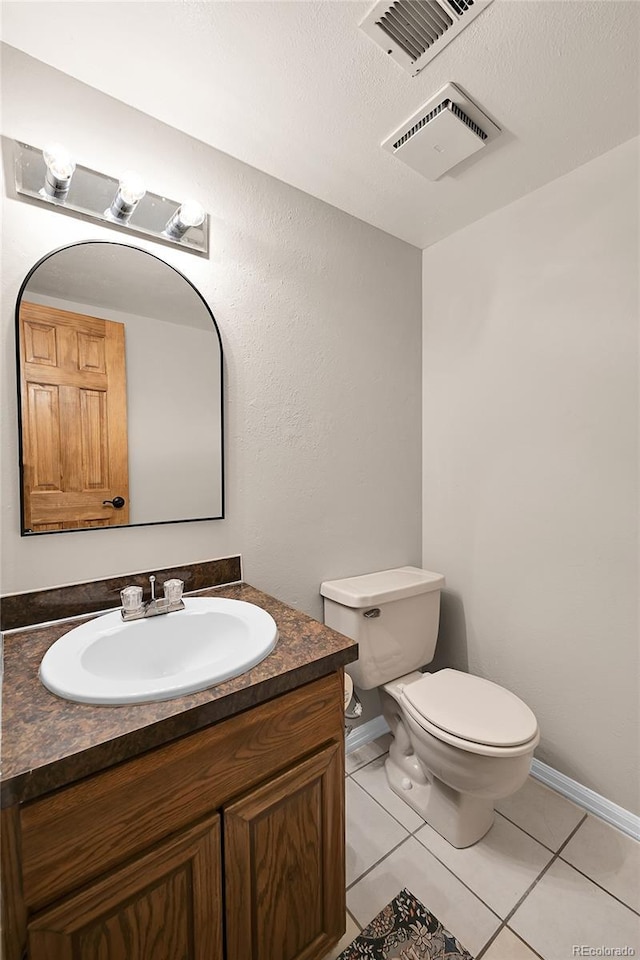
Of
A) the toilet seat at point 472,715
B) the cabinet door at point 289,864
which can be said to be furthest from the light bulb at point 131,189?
the toilet seat at point 472,715

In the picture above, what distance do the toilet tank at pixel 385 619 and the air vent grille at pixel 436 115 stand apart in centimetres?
153

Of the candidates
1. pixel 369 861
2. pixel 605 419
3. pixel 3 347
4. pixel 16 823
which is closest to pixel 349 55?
pixel 3 347

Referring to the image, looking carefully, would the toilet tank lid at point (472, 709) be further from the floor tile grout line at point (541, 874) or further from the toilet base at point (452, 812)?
the floor tile grout line at point (541, 874)

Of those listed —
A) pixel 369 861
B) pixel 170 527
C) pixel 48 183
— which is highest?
pixel 48 183

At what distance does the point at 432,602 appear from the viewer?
1766 mm

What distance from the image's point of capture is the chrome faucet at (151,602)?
1081 millimetres

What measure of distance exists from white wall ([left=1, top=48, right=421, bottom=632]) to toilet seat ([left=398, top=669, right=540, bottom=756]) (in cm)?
50

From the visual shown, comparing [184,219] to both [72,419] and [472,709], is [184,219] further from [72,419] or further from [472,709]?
[472,709]

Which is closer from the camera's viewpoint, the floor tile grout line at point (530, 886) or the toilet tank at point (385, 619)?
the floor tile grout line at point (530, 886)

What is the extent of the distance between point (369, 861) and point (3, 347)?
71.1 inches

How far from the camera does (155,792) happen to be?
70cm

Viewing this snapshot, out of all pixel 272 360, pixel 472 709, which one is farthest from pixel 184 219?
pixel 472 709

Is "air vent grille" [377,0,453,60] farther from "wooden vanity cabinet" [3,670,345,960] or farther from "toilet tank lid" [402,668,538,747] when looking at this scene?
"toilet tank lid" [402,668,538,747]

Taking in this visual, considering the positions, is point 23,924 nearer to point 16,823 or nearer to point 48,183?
point 16,823
